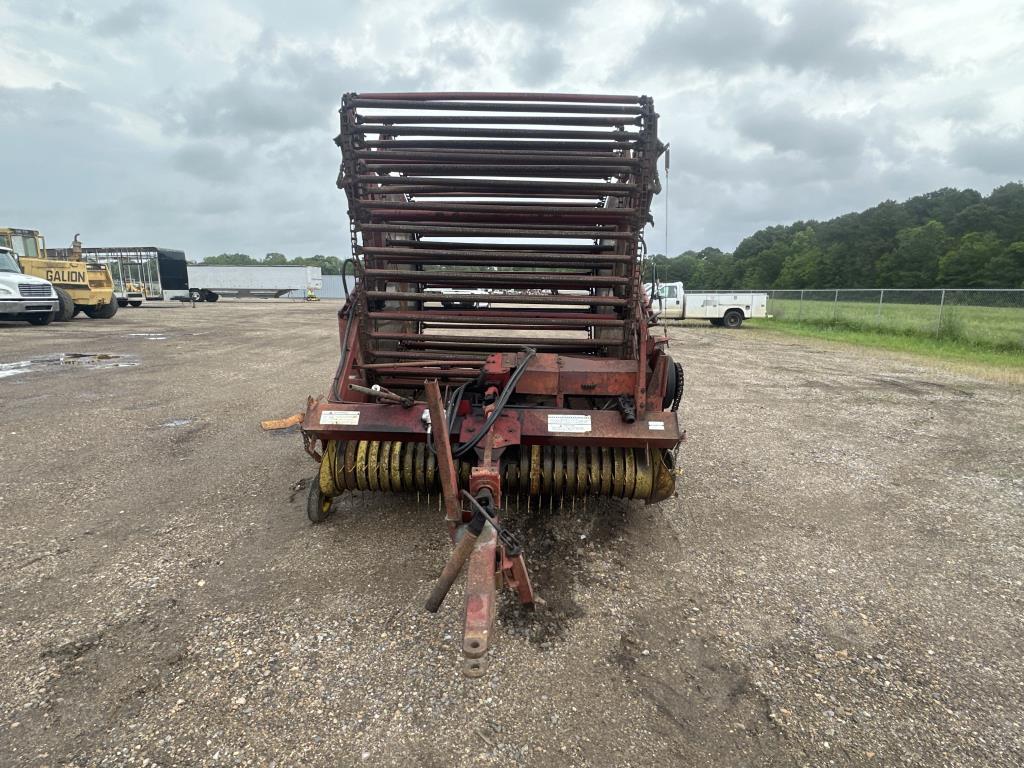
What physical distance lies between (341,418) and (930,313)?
775 inches

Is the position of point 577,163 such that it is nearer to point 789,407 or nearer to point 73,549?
point 73,549

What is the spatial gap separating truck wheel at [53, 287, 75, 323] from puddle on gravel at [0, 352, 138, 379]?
8.99m

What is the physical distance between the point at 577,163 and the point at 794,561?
2.90m

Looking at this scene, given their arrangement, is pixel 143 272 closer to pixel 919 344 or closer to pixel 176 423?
pixel 176 423

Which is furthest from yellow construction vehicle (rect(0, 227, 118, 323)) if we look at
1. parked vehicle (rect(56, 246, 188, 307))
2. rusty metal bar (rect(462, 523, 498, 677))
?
rusty metal bar (rect(462, 523, 498, 677))

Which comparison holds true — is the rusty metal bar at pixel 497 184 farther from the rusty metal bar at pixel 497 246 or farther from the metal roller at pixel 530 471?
the metal roller at pixel 530 471

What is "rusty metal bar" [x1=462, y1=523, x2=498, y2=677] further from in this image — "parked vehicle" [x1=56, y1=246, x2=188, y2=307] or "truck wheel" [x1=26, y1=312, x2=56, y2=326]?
"parked vehicle" [x1=56, y1=246, x2=188, y2=307]

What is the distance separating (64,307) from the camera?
61.3ft

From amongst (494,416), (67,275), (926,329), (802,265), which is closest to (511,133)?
(494,416)

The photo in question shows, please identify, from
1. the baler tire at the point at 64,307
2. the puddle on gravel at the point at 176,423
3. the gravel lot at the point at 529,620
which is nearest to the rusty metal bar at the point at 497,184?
the gravel lot at the point at 529,620

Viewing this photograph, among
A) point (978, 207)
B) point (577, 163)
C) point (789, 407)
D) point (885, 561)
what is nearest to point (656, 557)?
point (885, 561)

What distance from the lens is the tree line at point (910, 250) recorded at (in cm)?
5031

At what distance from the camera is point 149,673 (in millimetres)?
2326

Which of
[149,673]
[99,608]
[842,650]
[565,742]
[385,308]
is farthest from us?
[385,308]
